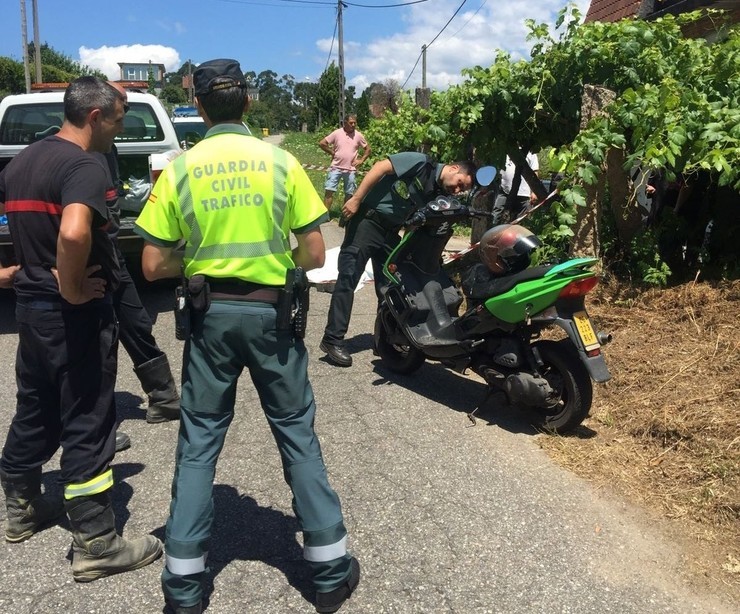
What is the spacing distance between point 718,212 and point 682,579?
3685 millimetres

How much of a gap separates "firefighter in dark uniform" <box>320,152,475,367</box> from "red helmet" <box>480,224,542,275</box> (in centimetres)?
77

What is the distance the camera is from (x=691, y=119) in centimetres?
479

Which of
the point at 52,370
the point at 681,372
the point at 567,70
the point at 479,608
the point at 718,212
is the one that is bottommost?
the point at 479,608

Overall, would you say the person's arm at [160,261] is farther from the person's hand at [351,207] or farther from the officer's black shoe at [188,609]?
the person's hand at [351,207]

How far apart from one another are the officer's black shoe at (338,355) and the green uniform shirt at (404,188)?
1.07 m

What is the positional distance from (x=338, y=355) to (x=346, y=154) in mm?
7673

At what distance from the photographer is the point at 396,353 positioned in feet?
17.3

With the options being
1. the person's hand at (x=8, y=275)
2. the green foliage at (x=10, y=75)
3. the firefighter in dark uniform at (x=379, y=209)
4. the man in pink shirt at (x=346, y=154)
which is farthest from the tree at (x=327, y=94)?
the person's hand at (x=8, y=275)

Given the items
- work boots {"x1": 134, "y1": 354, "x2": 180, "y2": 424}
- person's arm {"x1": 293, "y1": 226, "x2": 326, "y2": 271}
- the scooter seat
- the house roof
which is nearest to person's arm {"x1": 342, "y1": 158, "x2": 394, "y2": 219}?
the scooter seat

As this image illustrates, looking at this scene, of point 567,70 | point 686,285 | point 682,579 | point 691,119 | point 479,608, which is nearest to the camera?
point 479,608

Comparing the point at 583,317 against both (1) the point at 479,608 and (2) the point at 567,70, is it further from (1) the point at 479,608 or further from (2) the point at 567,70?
(2) the point at 567,70

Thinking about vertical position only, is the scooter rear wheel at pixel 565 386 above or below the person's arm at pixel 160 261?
below

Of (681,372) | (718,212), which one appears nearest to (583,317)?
(681,372)

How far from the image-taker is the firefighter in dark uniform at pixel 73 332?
2.71m
